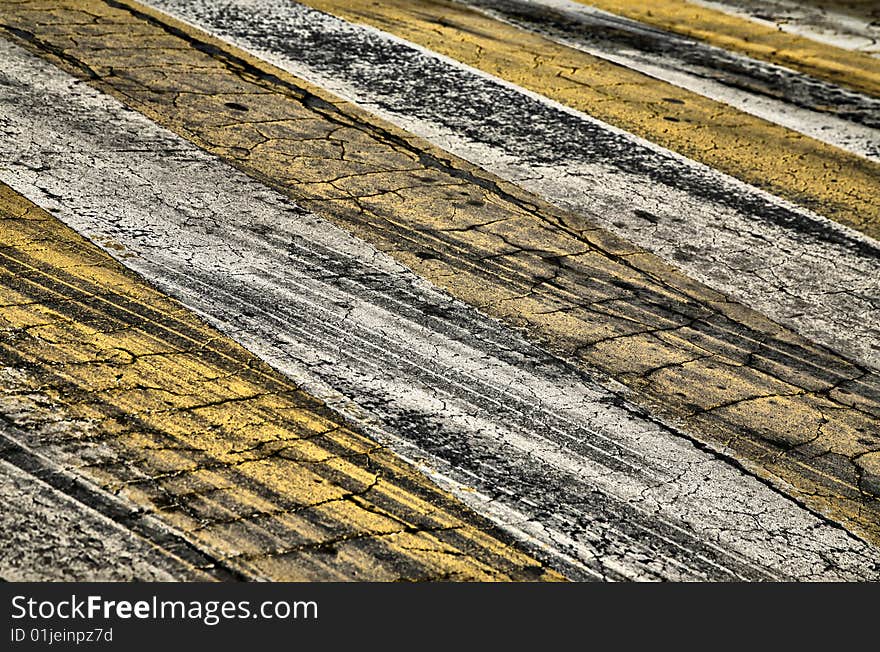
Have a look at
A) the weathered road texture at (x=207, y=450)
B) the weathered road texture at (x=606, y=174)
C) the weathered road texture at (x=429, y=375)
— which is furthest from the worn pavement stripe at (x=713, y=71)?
the weathered road texture at (x=207, y=450)

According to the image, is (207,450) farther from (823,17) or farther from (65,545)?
(823,17)

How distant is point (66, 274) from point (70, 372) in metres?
0.74

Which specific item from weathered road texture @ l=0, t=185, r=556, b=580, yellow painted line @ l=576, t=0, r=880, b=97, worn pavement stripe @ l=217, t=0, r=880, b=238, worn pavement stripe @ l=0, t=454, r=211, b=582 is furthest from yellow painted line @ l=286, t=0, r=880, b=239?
worn pavement stripe @ l=0, t=454, r=211, b=582

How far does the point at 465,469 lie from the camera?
12.6 ft

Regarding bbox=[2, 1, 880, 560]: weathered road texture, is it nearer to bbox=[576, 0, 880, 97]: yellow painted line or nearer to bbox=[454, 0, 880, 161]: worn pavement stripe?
bbox=[454, 0, 880, 161]: worn pavement stripe

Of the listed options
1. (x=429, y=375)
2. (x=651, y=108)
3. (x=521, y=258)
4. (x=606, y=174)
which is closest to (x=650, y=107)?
(x=651, y=108)

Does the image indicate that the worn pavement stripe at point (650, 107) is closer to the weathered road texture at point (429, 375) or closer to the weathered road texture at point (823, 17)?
Result: the weathered road texture at point (823, 17)

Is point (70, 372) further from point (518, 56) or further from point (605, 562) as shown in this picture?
point (518, 56)

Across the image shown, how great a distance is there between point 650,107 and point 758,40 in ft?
7.63

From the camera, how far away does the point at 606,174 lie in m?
6.41

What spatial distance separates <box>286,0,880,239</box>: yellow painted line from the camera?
6.54 meters

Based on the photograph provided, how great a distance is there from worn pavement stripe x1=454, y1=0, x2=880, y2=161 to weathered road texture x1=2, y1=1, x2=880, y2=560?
4.40ft

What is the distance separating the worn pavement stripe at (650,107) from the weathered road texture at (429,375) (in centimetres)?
260

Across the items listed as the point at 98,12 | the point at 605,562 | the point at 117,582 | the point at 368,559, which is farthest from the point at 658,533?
the point at 98,12
